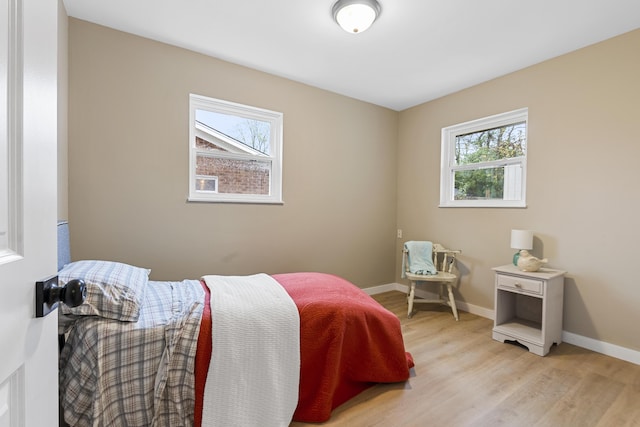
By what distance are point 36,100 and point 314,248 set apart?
10.0ft

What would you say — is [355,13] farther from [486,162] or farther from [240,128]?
[486,162]

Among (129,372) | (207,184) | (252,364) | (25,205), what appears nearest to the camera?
(25,205)

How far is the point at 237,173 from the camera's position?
3127 millimetres

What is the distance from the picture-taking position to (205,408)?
146 cm

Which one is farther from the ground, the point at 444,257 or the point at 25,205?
the point at 25,205

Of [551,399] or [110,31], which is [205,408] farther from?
[110,31]

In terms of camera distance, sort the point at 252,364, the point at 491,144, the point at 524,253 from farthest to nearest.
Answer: the point at 491,144
the point at 524,253
the point at 252,364

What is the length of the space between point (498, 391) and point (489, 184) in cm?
216

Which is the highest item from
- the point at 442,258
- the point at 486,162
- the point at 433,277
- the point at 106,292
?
the point at 486,162

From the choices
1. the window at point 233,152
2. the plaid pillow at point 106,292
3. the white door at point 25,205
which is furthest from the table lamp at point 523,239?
the white door at point 25,205

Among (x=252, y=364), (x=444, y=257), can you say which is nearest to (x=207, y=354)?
(x=252, y=364)

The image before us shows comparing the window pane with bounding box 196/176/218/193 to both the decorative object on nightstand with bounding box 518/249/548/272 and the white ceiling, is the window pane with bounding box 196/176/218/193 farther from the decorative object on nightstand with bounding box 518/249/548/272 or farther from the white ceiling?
the decorative object on nightstand with bounding box 518/249/548/272

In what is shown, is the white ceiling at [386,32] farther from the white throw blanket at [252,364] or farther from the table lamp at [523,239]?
the white throw blanket at [252,364]

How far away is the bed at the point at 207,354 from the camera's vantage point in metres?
1.41
